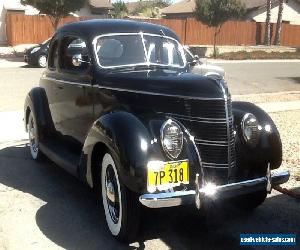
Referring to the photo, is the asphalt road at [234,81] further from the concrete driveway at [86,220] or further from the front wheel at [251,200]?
the front wheel at [251,200]

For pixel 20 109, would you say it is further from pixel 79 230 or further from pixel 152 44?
pixel 79 230

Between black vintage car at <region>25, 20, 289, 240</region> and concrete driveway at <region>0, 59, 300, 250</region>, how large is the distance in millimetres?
249

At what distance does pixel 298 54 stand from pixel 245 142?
2998 centimetres

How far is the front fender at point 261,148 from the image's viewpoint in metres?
4.51

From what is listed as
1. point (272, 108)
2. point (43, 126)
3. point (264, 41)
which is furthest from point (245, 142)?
point (264, 41)

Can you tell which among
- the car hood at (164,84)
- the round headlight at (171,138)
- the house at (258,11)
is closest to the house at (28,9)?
the house at (258,11)

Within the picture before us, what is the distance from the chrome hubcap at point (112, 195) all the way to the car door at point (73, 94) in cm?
90

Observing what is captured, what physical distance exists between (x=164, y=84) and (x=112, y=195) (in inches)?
45.2

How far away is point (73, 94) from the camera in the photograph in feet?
18.0

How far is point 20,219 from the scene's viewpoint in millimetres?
4688

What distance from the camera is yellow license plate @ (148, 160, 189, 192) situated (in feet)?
12.5

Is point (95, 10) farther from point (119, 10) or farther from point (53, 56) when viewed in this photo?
point (53, 56)

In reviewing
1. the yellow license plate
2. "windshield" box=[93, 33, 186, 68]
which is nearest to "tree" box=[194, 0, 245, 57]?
"windshield" box=[93, 33, 186, 68]

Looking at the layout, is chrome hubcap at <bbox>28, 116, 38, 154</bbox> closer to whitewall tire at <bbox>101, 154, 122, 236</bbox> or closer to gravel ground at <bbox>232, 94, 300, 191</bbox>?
whitewall tire at <bbox>101, 154, 122, 236</bbox>
